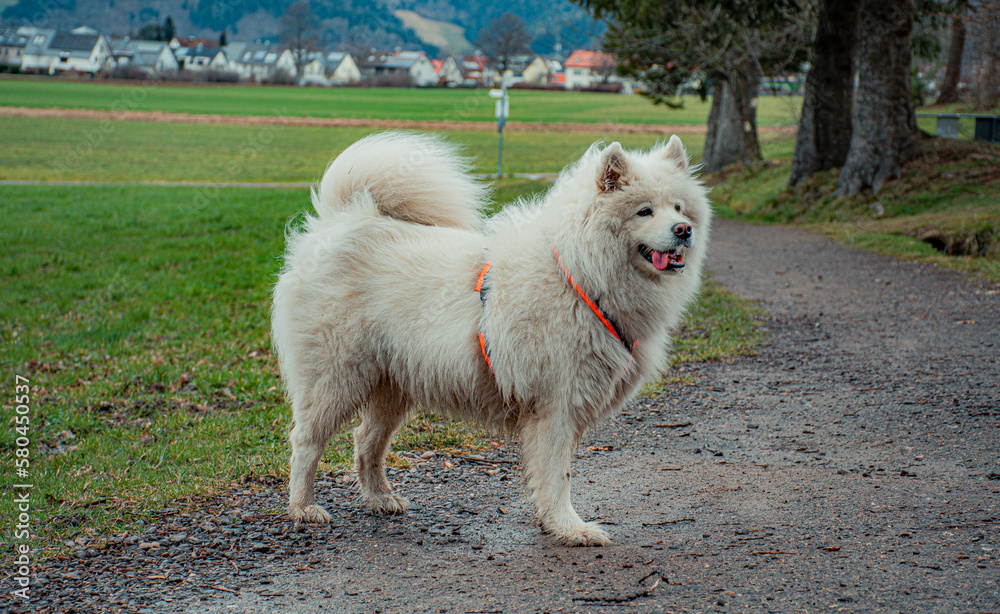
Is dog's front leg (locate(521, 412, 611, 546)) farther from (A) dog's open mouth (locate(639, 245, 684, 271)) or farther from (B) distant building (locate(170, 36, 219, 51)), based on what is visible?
(B) distant building (locate(170, 36, 219, 51))

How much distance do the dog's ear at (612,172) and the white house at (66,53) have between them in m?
93.2

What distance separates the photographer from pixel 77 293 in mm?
11414

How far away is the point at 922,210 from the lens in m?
14.0

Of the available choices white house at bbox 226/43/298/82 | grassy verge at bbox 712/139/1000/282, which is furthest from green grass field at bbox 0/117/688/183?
white house at bbox 226/43/298/82

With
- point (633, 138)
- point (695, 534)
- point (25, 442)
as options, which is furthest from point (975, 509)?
point (633, 138)

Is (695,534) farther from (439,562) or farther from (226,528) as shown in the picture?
(226,528)

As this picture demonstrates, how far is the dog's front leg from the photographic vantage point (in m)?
4.16

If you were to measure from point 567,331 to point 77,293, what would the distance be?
31.6ft

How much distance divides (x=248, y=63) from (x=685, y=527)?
12952 cm

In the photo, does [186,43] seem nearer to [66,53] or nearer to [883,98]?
[66,53]

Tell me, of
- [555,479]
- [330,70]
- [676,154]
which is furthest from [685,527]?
[330,70]

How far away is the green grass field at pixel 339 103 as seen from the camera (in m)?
60.6

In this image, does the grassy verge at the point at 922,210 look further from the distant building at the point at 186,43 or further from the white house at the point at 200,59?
the distant building at the point at 186,43

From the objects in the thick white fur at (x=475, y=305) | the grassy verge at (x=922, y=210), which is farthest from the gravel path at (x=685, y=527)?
the grassy verge at (x=922, y=210)
